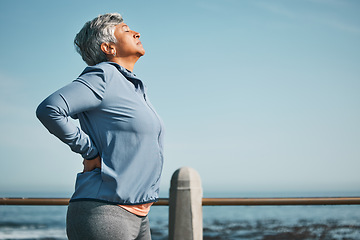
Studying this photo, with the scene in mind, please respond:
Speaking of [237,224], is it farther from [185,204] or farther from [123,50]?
[123,50]

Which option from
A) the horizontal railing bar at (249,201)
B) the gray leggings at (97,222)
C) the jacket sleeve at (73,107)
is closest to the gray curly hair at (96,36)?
the jacket sleeve at (73,107)

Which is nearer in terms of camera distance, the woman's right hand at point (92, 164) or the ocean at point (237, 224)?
the woman's right hand at point (92, 164)

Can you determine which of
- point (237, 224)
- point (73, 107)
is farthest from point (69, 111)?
point (237, 224)

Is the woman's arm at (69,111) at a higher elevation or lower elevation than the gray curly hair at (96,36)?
lower

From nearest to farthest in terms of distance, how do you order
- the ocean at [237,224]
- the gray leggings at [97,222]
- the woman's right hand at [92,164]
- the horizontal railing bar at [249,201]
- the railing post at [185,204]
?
the gray leggings at [97,222]
the woman's right hand at [92,164]
the railing post at [185,204]
the horizontal railing bar at [249,201]
the ocean at [237,224]

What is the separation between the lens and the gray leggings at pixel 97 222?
1.23 m

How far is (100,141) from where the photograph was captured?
1342 mm

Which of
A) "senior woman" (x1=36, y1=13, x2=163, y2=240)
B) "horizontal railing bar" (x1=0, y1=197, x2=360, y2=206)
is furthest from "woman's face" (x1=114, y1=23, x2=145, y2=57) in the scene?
"horizontal railing bar" (x1=0, y1=197, x2=360, y2=206)

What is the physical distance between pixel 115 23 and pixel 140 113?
47 centimetres

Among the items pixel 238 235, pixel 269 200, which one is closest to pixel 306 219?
pixel 238 235

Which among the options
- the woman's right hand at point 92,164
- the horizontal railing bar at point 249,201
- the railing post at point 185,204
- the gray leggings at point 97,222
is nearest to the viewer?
the gray leggings at point 97,222

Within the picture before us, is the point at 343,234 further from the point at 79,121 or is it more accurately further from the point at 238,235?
the point at 79,121

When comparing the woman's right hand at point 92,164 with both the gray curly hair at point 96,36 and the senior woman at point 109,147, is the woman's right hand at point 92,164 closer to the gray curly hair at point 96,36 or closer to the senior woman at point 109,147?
the senior woman at point 109,147

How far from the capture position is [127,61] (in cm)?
158
